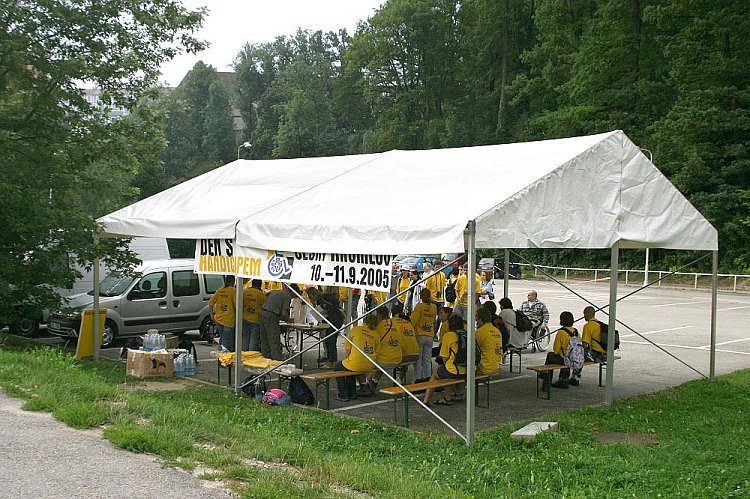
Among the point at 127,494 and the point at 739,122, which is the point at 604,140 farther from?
the point at 739,122

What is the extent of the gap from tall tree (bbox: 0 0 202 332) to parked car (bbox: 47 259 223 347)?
6.05 feet

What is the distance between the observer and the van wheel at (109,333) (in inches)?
653

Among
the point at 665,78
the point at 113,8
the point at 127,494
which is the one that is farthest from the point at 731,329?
the point at 665,78

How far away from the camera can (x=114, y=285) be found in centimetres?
1720

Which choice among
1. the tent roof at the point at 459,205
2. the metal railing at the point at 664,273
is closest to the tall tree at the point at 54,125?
the tent roof at the point at 459,205

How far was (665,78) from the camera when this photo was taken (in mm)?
46719

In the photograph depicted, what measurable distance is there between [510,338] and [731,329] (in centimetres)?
1002

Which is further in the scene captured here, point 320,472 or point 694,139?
A: point 694,139

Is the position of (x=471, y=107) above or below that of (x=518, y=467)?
above

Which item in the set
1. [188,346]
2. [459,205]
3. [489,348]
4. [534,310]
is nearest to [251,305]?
[188,346]

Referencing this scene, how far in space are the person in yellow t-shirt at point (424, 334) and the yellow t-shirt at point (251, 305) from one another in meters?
2.78

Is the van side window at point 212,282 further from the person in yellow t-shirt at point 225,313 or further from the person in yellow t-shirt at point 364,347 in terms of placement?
the person in yellow t-shirt at point 364,347

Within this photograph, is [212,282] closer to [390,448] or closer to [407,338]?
[407,338]

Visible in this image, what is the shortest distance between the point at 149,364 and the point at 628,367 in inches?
342
